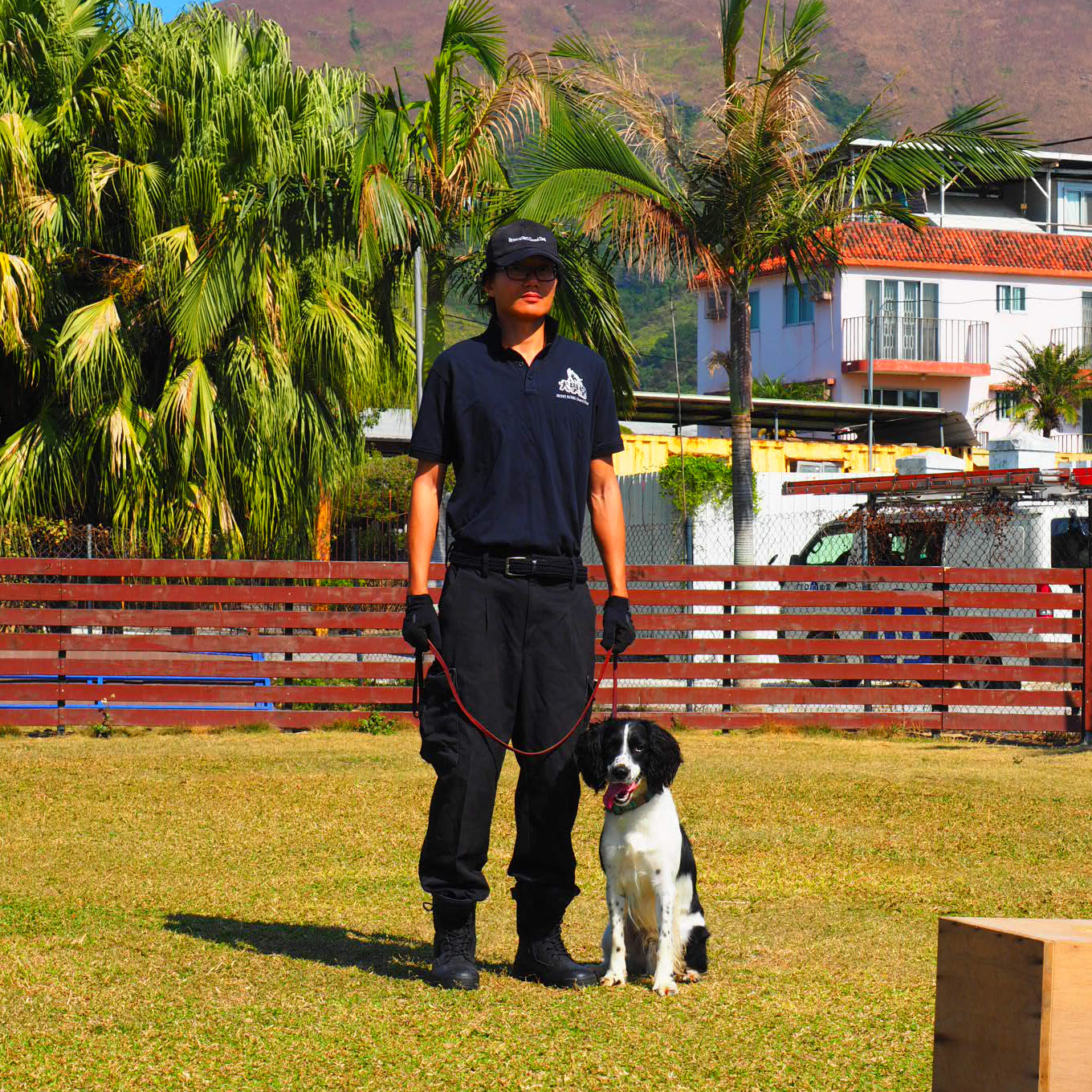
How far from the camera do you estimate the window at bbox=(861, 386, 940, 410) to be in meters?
46.4

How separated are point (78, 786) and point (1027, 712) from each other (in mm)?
8068

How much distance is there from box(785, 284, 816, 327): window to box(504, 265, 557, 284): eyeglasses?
138ft

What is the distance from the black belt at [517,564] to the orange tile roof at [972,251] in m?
39.4

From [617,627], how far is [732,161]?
11.8 m

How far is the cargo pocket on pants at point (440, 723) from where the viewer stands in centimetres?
545

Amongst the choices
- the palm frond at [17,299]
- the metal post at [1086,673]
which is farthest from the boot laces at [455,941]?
the palm frond at [17,299]

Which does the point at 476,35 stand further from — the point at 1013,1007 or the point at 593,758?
the point at 1013,1007

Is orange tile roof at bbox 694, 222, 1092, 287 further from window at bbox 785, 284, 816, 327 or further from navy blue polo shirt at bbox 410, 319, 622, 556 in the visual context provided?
navy blue polo shirt at bbox 410, 319, 622, 556

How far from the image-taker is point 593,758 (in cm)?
546

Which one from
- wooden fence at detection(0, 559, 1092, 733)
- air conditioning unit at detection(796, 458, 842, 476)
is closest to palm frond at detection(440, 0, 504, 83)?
wooden fence at detection(0, 559, 1092, 733)

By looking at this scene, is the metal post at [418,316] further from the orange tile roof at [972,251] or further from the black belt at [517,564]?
the orange tile roof at [972,251]

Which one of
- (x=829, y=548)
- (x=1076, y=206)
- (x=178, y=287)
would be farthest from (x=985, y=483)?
(x=1076, y=206)

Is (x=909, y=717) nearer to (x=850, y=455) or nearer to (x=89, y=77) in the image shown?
(x=89, y=77)

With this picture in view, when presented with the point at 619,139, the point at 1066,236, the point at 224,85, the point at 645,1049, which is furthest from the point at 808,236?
the point at 1066,236
